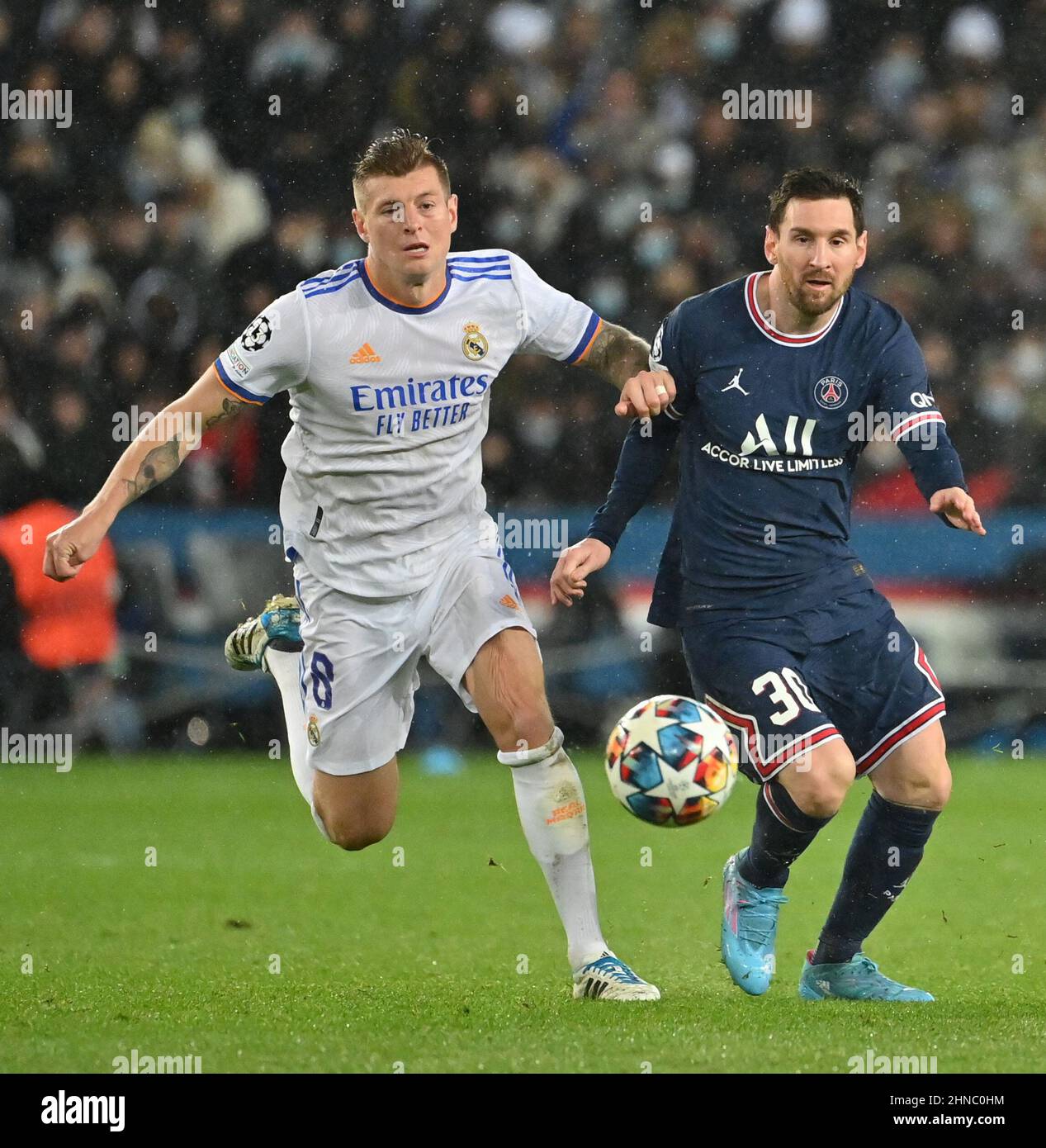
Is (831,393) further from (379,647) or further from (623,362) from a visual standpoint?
(379,647)

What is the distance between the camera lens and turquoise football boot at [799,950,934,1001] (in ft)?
16.5

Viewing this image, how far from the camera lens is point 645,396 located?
4.89m

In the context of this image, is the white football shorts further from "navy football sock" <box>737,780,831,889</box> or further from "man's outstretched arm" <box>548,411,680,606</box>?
"navy football sock" <box>737,780,831,889</box>

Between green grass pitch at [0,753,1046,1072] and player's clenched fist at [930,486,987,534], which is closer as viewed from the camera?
green grass pitch at [0,753,1046,1072]

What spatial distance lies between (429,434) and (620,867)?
3.05m

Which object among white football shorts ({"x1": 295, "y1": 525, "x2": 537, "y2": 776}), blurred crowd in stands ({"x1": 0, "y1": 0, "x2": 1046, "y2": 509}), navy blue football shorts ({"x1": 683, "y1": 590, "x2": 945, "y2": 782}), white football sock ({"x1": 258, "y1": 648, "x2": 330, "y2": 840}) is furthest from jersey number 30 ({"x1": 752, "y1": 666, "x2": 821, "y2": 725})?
blurred crowd in stands ({"x1": 0, "y1": 0, "x2": 1046, "y2": 509})

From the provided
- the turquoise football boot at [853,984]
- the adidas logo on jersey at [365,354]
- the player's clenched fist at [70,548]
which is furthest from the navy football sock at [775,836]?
the player's clenched fist at [70,548]

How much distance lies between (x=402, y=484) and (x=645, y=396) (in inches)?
33.0

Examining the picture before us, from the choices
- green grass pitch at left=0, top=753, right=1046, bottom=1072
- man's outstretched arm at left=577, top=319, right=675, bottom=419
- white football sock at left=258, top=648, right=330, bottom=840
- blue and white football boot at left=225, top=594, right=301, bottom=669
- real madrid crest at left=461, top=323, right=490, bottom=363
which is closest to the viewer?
green grass pitch at left=0, top=753, right=1046, bottom=1072

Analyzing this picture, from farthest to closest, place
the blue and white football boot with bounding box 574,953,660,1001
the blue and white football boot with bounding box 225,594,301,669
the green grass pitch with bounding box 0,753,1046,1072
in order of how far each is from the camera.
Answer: the blue and white football boot with bounding box 225,594,301,669
the blue and white football boot with bounding box 574,953,660,1001
the green grass pitch with bounding box 0,753,1046,1072

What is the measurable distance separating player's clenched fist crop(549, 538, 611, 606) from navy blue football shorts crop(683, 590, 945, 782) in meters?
0.39

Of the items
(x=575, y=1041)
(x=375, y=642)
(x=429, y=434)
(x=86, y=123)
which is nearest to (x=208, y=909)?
(x=375, y=642)

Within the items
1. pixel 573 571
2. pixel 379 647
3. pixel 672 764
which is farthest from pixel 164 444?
pixel 672 764

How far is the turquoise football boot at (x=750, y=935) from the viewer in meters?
5.04
